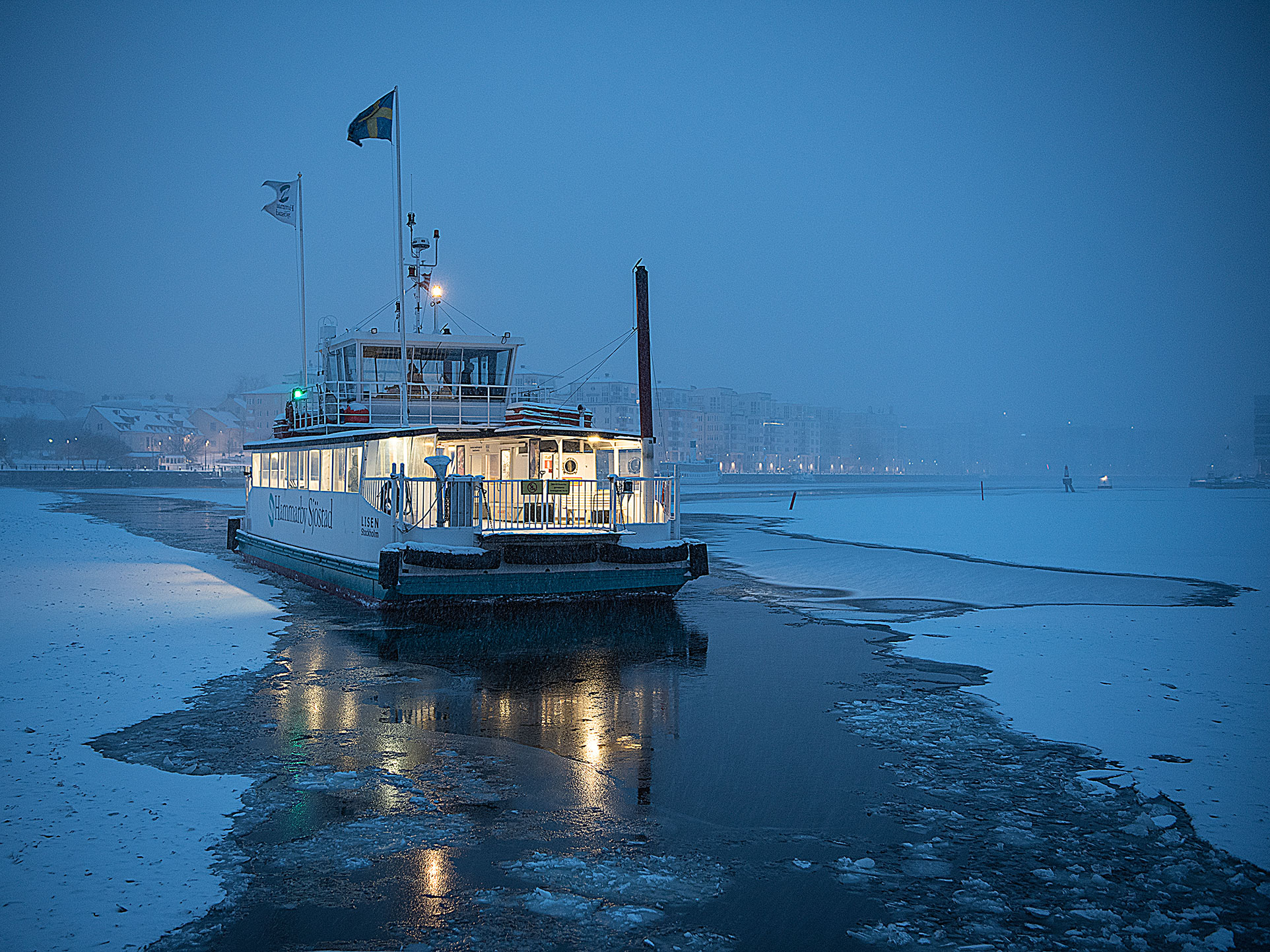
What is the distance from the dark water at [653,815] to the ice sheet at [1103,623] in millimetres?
706

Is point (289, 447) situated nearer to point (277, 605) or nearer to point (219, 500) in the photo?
point (277, 605)

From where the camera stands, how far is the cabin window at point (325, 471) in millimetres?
20828

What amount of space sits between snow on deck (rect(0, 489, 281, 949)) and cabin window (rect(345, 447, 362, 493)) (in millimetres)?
2873

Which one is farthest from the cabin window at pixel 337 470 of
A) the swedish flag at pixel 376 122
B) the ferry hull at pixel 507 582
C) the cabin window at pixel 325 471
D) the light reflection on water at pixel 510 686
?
the swedish flag at pixel 376 122

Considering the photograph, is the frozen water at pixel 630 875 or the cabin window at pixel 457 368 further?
the cabin window at pixel 457 368

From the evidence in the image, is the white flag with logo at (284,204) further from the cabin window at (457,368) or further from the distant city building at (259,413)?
the distant city building at (259,413)

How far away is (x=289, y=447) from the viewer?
23.0 meters

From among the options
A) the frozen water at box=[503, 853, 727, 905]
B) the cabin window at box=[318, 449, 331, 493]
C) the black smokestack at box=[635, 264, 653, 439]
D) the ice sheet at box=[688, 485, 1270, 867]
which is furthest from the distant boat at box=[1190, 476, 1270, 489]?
the frozen water at box=[503, 853, 727, 905]

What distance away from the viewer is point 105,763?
7.75 meters

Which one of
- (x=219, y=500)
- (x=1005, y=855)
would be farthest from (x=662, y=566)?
(x=219, y=500)

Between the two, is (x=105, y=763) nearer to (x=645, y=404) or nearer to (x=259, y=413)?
(x=645, y=404)

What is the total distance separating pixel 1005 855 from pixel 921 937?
1.41 m

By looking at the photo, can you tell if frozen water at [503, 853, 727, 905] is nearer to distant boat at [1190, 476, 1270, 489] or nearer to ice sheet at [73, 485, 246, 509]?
ice sheet at [73, 485, 246, 509]

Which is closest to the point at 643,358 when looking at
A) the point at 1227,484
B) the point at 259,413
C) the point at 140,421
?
the point at 1227,484
